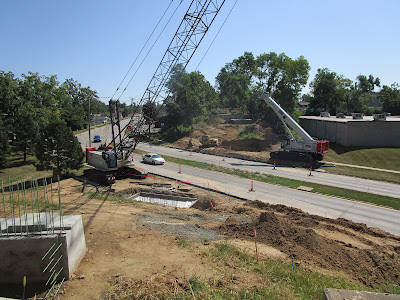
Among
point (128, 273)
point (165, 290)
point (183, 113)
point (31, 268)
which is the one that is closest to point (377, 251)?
point (165, 290)

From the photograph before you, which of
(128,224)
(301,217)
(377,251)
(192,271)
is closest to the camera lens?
(192,271)

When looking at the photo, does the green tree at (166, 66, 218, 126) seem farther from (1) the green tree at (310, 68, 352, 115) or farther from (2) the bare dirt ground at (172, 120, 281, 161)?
(1) the green tree at (310, 68, 352, 115)

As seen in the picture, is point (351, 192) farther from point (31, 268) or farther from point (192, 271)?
point (31, 268)

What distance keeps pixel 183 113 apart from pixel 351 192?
45584 mm

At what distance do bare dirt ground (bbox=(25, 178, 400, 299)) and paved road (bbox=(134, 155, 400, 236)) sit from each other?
8.10 feet

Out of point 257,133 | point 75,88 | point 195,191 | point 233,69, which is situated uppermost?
point 233,69

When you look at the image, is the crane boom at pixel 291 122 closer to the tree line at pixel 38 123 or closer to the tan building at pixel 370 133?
the tan building at pixel 370 133

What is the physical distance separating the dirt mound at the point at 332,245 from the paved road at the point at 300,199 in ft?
9.41

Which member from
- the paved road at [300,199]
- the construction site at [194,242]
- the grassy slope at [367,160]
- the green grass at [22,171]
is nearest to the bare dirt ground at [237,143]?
the grassy slope at [367,160]

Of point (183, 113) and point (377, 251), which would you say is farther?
point (183, 113)

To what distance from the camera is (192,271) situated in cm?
843

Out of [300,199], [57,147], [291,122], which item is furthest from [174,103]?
[300,199]

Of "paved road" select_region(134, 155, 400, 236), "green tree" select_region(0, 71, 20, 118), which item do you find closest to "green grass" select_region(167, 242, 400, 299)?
"paved road" select_region(134, 155, 400, 236)

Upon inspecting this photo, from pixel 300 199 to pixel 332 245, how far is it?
9.55 metres
